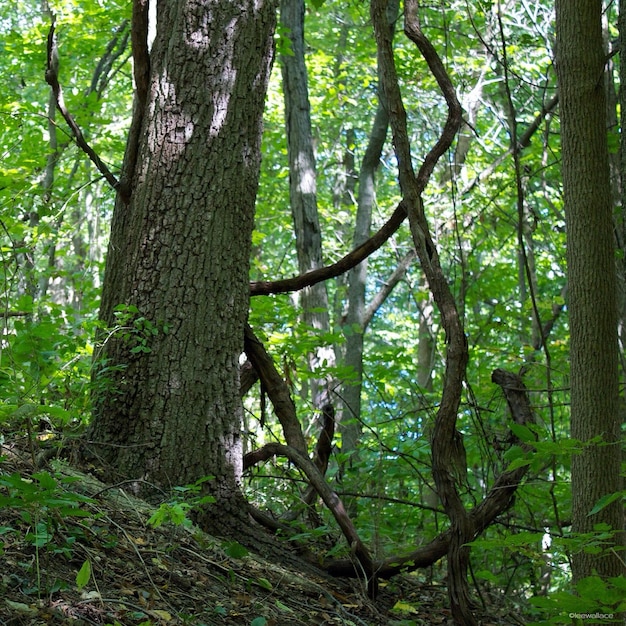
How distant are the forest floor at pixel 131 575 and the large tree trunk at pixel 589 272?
0.92 metres

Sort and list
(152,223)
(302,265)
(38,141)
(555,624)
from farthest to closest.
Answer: (38,141)
(302,265)
(152,223)
(555,624)

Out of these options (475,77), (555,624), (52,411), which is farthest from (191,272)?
(475,77)

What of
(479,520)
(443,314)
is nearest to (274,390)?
(443,314)

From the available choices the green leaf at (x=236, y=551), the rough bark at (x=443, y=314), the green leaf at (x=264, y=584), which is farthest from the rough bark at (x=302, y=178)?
the green leaf at (x=236, y=551)

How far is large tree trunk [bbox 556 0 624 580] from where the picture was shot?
346 centimetres

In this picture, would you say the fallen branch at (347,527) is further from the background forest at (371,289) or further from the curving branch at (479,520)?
the background forest at (371,289)

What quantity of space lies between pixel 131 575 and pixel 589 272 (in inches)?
99.9

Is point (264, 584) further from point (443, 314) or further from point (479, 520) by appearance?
point (443, 314)

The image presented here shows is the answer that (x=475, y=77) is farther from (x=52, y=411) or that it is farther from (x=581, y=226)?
(x=52, y=411)

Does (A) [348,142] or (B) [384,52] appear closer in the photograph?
(B) [384,52]

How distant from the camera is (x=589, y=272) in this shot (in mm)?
3576

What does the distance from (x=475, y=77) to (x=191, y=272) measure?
819 centimetres

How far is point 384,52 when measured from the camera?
4.07 metres

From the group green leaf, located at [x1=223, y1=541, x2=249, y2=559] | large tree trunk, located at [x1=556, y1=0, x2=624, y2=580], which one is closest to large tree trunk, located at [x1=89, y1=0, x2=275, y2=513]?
green leaf, located at [x1=223, y1=541, x2=249, y2=559]
